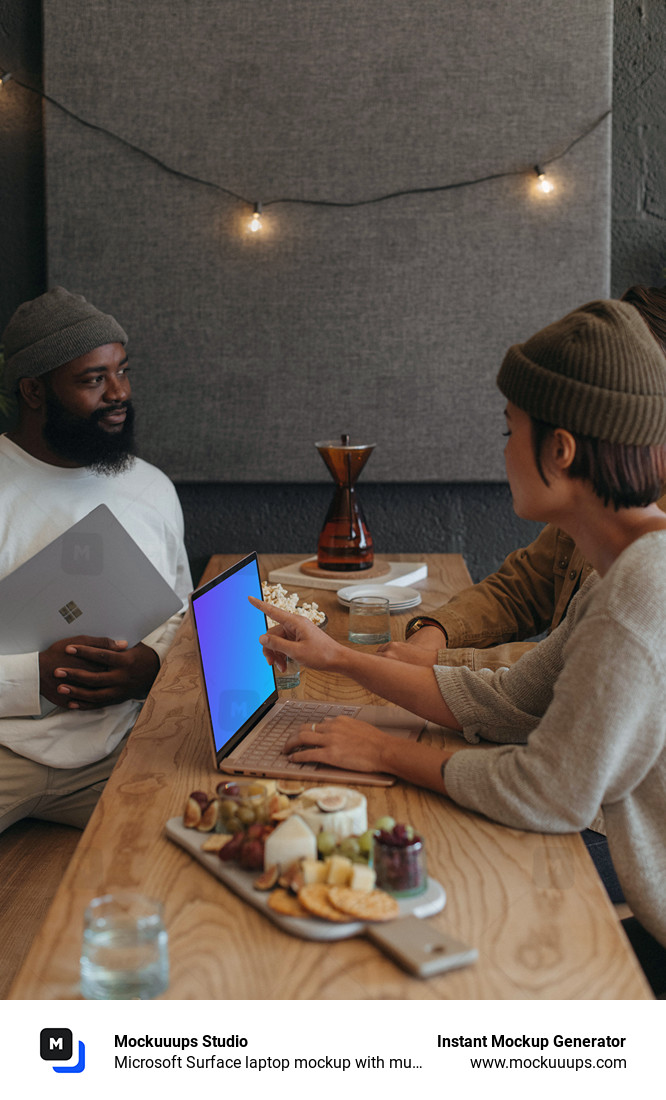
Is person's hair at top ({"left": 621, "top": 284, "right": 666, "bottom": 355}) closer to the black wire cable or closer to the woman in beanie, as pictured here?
the woman in beanie

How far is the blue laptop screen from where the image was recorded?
3.76 feet

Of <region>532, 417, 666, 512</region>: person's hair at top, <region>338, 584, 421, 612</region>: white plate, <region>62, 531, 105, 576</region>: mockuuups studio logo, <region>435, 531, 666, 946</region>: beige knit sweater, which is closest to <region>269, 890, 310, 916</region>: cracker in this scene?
<region>435, 531, 666, 946</region>: beige knit sweater

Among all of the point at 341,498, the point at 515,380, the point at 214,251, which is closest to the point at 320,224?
the point at 214,251

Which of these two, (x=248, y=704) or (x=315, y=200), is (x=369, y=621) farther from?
(x=315, y=200)

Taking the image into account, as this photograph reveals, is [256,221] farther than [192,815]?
Yes

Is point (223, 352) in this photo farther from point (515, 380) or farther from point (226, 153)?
point (515, 380)

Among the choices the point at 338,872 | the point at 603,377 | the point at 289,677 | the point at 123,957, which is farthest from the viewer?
the point at 289,677

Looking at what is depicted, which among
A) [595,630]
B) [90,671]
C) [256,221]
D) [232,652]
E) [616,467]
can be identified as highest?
[256,221]

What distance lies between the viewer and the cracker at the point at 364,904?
0.80 meters

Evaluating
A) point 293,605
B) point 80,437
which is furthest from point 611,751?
point 80,437

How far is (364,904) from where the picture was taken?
2.68 feet

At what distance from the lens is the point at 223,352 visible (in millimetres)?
2629

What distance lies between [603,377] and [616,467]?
0.34 feet
